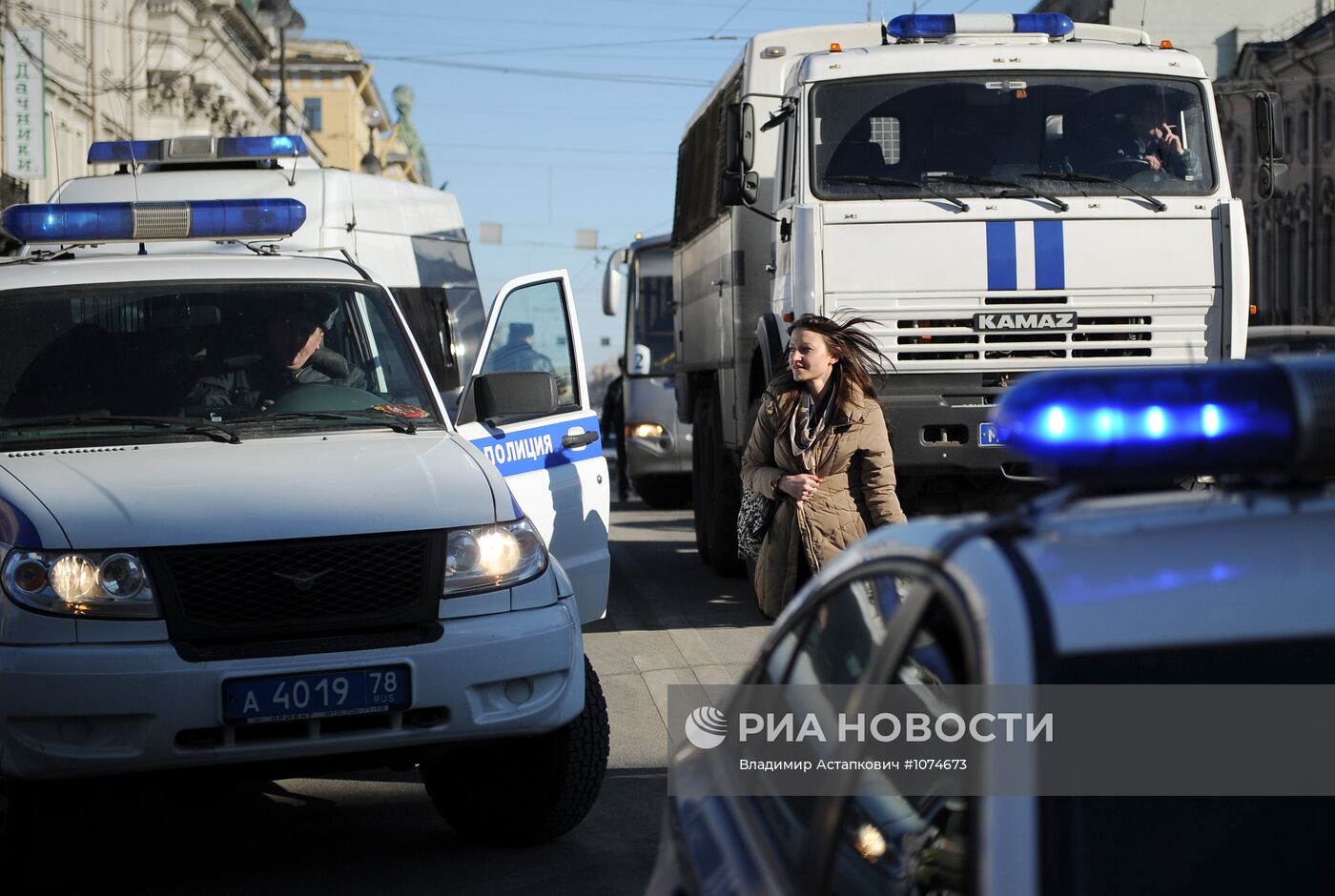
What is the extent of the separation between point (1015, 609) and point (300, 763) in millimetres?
3279

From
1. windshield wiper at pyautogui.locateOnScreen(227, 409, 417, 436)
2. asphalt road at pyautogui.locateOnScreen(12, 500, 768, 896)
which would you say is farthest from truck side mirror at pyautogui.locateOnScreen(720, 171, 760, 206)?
windshield wiper at pyautogui.locateOnScreen(227, 409, 417, 436)

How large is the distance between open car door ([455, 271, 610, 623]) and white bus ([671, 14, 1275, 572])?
237cm

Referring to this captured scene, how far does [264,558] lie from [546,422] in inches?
99.5

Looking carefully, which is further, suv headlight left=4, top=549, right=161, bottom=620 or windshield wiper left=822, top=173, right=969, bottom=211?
windshield wiper left=822, top=173, right=969, bottom=211

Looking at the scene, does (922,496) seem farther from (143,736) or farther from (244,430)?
(143,736)

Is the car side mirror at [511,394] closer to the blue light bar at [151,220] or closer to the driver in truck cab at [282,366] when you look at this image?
the driver in truck cab at [282,366]

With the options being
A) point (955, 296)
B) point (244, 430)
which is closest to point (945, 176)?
point (955, 296)

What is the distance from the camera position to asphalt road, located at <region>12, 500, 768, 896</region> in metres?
5.19

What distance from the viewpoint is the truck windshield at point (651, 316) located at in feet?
72.8

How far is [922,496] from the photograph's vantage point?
10.6 metres

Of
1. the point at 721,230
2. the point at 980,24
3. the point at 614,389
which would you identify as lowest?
the point at 614,389

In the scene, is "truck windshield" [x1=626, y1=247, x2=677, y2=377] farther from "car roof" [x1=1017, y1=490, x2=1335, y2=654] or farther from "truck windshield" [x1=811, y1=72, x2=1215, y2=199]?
"car roof" [x1=1017, y1=490, x2=1335, y2=654]

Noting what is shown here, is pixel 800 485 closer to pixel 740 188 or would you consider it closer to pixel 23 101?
pixel 740 188

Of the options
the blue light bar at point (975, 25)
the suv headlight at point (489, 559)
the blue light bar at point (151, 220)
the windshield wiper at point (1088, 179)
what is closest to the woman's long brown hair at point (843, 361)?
the suv headlight at point (489, 559)
